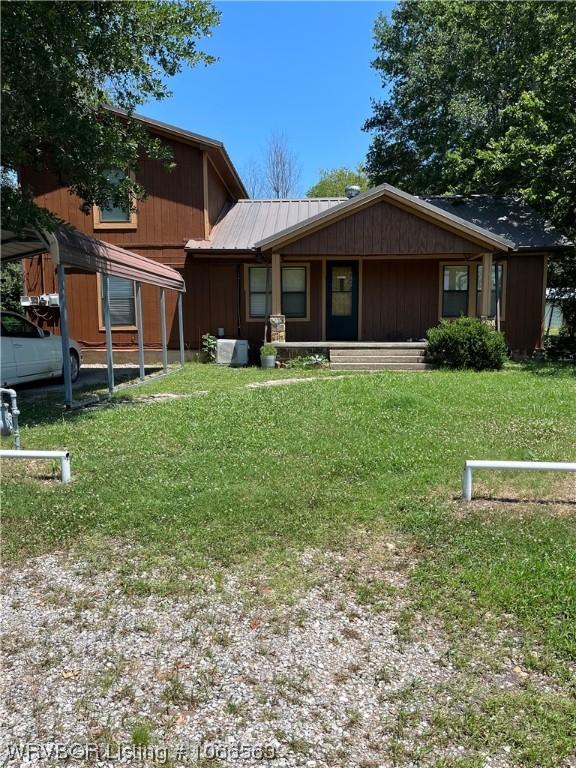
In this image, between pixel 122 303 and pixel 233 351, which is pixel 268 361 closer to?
pixel 233 351

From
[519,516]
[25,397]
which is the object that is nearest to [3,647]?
[519,516]

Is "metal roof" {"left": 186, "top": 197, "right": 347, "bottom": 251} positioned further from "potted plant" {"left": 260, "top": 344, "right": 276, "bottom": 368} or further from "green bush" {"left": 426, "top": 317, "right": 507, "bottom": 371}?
"green bush" {"left": 426, "top": 317, "right": 507, "bottom": 371}

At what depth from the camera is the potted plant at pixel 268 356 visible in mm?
13484

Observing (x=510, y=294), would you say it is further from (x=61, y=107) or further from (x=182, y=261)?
(x=61, y=107)

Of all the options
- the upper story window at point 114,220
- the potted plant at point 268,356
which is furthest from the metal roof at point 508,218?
the upper story window at point 114,220

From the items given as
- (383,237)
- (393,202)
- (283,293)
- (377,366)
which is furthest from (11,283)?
(377,366)

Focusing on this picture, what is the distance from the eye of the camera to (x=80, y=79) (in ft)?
24.1

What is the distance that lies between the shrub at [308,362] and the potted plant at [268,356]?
0.37 metres

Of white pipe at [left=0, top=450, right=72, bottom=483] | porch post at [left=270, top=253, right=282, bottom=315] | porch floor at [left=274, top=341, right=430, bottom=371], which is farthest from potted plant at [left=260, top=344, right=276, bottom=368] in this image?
white pipe at [left=0, top=450, right=72, bottom=483]

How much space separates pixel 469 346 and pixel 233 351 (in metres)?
6.03

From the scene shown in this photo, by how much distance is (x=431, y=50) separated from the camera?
→ 72.0ft

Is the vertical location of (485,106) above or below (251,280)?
above

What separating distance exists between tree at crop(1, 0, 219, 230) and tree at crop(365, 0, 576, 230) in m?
10.3

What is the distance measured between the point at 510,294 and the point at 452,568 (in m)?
13.7
